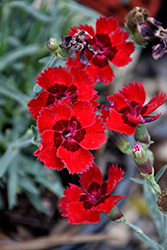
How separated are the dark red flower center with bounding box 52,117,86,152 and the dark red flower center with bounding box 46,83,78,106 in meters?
0.05

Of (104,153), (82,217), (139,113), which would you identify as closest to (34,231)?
(104,153)

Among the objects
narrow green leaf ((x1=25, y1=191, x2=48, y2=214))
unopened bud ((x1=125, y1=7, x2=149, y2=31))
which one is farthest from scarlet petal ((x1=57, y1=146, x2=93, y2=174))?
narrow green leaf ((x1=25, y1=191, x2=48, y2=214))

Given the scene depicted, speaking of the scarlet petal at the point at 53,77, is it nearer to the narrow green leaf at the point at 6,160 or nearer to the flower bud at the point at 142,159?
the flower bud at the point at 142,159

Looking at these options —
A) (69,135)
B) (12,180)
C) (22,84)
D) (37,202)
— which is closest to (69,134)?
(69,135)

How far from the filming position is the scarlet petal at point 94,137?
0.61m

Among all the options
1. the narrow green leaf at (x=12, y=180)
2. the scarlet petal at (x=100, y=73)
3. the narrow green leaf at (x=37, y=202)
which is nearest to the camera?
the scarlet petal at (x=100, y=73)

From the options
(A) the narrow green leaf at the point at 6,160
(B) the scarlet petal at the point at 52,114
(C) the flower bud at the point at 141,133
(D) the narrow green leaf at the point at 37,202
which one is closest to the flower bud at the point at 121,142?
(C) the flower bud at the point at 141,133

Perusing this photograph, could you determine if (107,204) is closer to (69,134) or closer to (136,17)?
(69,134)

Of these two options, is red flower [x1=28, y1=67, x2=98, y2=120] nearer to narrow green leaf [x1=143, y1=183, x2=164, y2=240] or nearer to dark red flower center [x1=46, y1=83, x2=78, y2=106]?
dark red flower center [x1=46, y1=83, x2=78, y2=106]

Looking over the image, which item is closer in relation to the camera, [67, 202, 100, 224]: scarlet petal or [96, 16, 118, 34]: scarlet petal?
[67, 202, 100, 224]: scarlet petal

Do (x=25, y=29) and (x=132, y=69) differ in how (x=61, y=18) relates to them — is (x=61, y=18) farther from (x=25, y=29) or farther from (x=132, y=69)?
(x=132, y=69)

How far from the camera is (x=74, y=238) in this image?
1249 mm

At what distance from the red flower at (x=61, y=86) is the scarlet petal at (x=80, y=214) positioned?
0.67ft

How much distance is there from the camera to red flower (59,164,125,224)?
1.99ft
